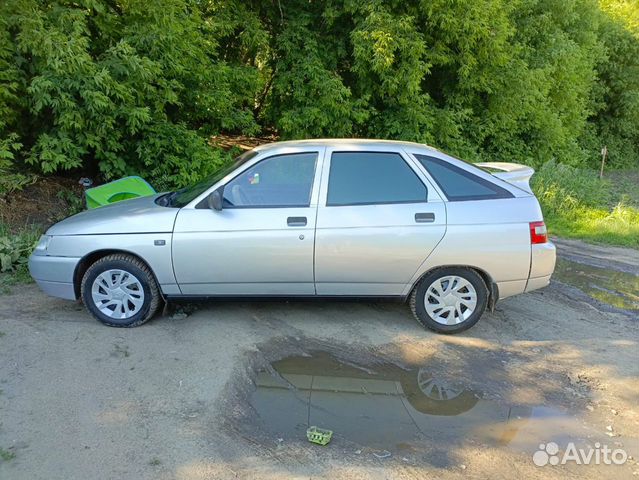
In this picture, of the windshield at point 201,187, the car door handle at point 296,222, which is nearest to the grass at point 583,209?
the car door handle at point 296,222

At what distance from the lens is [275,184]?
4996 mm

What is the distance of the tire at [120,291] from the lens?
4.96m

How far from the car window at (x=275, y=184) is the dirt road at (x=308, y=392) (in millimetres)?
1150

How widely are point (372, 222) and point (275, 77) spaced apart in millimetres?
7394

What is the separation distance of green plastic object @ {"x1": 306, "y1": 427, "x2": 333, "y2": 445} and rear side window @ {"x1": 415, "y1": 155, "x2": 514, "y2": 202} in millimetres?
2438

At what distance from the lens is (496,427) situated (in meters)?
3.71

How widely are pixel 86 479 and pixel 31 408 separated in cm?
96

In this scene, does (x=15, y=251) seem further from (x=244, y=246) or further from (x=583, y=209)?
(x=583, y=209)

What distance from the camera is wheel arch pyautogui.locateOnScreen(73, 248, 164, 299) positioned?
4.96 metres

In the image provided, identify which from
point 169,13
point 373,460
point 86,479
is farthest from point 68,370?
point 169,13

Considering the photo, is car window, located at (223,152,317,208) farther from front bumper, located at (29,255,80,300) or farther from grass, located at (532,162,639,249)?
grass, located at (532,162,639,249)

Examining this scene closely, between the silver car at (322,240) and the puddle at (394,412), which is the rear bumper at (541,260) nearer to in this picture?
the silver car at (322,240)

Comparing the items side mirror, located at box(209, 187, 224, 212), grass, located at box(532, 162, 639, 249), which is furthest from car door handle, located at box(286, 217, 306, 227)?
grass, located at box(532, 162, 639, 249)

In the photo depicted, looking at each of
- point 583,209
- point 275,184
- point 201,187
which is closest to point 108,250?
point 201,187
